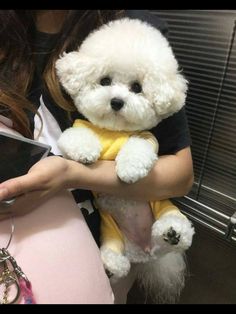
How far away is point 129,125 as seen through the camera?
1.94ft

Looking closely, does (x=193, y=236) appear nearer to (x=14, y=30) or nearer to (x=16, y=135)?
(x=16, y=135)

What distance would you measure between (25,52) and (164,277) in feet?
1.59

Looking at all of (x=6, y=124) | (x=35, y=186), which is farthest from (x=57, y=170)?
(x=6, y=124)

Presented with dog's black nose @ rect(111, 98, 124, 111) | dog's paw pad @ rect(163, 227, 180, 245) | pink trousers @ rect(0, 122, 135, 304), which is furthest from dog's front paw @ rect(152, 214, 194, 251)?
dog's black nose @ rect(111, 98, 124, 111)

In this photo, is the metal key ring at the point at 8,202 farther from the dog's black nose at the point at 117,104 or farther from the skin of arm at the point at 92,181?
the dog's black nose at the point at 117,104

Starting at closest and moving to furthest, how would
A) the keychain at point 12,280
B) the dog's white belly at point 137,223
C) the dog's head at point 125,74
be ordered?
the keychain at point 12,280, the dog's head at point 125,74, the dog's white belly at point 137,223

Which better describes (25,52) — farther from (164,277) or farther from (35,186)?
(164,277)

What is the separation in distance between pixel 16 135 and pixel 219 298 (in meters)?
0.40

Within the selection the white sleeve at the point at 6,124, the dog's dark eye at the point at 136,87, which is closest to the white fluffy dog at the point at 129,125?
the dog's dark eye at the point at 136,87

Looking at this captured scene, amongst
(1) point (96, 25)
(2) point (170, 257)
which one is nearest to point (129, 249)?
(2) point (170, 257)

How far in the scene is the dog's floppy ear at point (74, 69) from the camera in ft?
1.78

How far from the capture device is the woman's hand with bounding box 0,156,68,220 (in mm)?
502

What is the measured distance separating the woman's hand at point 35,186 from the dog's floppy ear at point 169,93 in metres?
0.18

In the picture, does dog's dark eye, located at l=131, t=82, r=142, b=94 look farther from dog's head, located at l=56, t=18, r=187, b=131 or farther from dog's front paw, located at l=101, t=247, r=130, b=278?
dog's front paw, located at l=101, t=247, r=130, b=278
